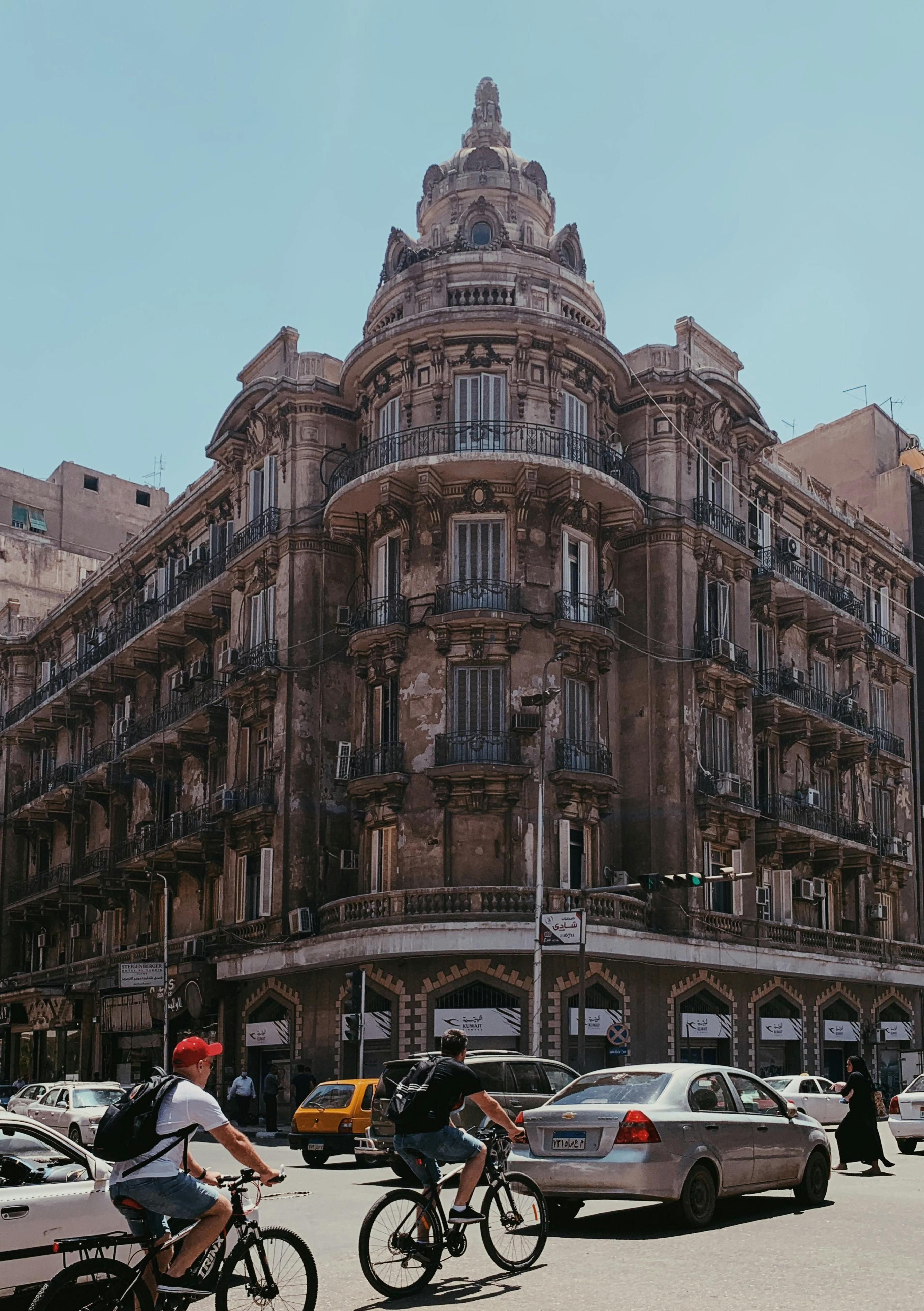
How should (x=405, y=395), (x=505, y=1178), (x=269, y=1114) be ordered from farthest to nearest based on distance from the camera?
(x=405, y=395)
(x=269, y=1114)
(x=505, y=1178)

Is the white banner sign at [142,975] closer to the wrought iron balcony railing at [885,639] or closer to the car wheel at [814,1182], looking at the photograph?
the wrought iron balcony railing at [885,639]

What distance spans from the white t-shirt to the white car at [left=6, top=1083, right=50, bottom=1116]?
66.7 feet

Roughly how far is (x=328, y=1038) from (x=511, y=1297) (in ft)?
85.3

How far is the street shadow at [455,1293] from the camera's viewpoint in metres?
Result: 9.63

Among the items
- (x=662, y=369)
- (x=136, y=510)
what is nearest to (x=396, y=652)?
(x=662, y=369)

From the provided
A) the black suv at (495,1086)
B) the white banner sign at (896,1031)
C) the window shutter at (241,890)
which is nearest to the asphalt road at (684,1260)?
the black suv at (495,1086)

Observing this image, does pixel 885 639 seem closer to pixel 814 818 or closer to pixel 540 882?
pixel 814 818

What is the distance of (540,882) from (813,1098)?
6.88 meters

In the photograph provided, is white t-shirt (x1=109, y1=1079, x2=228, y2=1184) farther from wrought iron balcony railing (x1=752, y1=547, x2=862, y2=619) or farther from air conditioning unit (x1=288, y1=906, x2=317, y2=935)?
wrought iron balcony railing (x1=752, y1=547, x2=862, y2=619)

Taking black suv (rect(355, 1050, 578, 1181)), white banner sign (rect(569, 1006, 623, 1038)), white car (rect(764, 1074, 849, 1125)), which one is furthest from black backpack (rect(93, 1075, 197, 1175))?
white banner sign (rect(569, 1006, 623, 1038))

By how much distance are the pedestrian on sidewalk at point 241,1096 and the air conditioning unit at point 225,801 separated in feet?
24.3

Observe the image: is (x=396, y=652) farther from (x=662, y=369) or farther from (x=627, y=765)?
(x=662, y=369)

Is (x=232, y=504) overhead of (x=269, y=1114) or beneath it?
overhead

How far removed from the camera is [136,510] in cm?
7388
